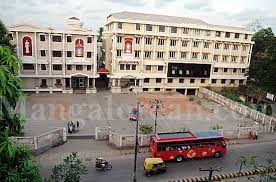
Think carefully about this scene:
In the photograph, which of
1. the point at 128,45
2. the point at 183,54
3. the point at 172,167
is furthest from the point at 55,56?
the point at 172,167

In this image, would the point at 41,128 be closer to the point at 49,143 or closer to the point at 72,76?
the point at 49,143

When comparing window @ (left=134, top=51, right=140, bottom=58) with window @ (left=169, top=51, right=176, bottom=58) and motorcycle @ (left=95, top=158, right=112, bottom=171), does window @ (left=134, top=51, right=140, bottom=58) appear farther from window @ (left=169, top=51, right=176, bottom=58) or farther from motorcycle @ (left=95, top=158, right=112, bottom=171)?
motorcycle @ (left=95, top=158, right=112, bottom=171)

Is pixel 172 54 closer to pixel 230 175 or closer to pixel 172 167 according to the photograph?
pixel 172 167

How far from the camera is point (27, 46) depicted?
43969 millimetres

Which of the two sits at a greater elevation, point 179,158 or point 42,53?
point 42,53

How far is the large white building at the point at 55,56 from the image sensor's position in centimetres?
4388

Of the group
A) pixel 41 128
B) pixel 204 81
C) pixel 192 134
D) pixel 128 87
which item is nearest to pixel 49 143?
pixel 41 128

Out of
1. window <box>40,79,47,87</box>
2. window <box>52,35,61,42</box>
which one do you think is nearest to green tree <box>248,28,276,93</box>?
window <box>52,35,61,42</box>

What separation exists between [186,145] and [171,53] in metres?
30.0

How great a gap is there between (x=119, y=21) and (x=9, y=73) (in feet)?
136

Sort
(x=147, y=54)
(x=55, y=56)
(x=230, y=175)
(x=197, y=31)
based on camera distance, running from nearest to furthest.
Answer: (x=230, y=175) < (x=55, y=56) < (x=147, y=54) < (x=197, y=31)

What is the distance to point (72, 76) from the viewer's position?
155ft

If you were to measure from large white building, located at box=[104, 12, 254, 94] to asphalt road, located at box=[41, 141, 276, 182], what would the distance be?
25604mm

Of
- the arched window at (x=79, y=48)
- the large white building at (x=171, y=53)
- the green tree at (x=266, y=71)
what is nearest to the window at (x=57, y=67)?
the arched window at (x=79, y=48)
